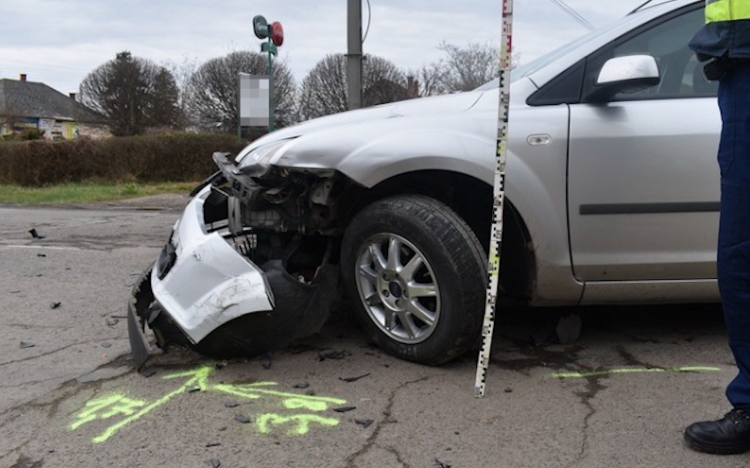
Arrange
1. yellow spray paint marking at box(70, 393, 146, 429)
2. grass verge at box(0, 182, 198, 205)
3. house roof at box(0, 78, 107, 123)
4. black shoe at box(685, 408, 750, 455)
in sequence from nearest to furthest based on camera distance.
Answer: black shoe at box(685, 408, 750, 455)
yellow spray paint marking at box(70, 393, 146, 429)
grass verge at box(0, 182, 198, 205)
house roof at box(0, 78, 107, 123)

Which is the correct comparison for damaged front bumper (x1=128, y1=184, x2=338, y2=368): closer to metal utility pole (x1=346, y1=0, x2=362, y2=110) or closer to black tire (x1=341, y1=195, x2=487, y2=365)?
black tire (x1=341, y1=195, x2=487, y2=365)

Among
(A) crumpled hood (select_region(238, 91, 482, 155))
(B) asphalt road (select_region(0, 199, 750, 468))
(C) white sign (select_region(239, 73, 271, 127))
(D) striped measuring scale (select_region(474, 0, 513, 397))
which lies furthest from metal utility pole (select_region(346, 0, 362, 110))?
(D) striped measuring scale (select_region(474, 0, 513, 397))

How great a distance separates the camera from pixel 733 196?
223 centimetres

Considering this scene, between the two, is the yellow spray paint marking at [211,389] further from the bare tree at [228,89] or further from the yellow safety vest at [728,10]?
the bare tree at [228,89]

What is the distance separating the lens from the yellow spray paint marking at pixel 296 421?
2.58 meters

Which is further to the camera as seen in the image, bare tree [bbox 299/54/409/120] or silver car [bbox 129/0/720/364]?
bare tree [bbox 299/54/409/120]

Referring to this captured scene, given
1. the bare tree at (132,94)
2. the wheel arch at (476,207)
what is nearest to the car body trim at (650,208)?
the wheel arch at (476,207)

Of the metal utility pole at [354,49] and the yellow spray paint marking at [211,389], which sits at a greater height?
the metal utility pole at [354,49]

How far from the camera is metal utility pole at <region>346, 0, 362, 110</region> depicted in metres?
8.83

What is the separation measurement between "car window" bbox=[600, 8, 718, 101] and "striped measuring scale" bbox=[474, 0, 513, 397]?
2.19ft

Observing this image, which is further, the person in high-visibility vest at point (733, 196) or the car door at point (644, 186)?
the car door at point (644, 186)

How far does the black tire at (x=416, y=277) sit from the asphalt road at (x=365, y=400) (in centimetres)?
16

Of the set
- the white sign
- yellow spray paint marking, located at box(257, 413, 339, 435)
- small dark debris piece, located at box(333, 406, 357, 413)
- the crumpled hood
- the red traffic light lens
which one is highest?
the red traffic light lens

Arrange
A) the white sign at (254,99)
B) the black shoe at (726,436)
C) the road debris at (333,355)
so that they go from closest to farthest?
the black shoe at (726,436) < the road debris at (333,355) < the white sign at (254,99)
